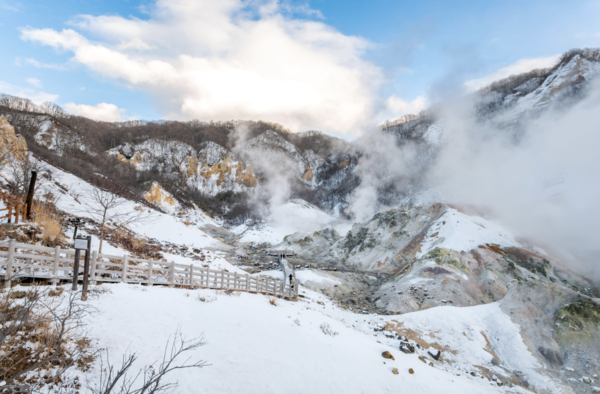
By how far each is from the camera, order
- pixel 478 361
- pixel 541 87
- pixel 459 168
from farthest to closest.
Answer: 1. pixel 541 87
2. pixel 459 168
3. pixel 478 361

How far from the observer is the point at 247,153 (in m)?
122

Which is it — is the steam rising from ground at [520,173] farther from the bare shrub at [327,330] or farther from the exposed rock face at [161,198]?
the exposed rock face at [161,198]

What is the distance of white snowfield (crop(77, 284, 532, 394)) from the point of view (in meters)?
7.12

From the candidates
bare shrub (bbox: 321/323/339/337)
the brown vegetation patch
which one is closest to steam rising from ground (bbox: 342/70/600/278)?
the brown vegetation patch

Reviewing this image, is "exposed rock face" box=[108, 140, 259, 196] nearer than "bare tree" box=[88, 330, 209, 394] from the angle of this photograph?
No

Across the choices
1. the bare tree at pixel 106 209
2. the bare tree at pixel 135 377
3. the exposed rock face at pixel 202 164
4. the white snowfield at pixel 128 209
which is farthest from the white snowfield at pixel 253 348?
the exposed rock face at pixel 202 164

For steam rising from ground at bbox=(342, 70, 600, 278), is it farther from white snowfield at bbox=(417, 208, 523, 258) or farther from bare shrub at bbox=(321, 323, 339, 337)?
bare shrub at bbox=(321, 323, 339, 337)

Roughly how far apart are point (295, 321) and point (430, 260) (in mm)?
18981

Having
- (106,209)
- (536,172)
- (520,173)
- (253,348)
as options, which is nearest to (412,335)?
(253,348)

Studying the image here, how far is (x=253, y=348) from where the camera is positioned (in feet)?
28.9

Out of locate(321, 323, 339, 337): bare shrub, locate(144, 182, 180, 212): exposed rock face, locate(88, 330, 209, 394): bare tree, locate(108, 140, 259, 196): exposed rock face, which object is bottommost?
locate(321, 323, 339, 337): bare shrub

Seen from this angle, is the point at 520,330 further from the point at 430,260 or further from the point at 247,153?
the point at 247,153

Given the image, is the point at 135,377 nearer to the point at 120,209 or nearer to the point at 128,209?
the point at 120,209

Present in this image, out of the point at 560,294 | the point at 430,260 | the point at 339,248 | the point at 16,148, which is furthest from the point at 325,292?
the point at 16,148
